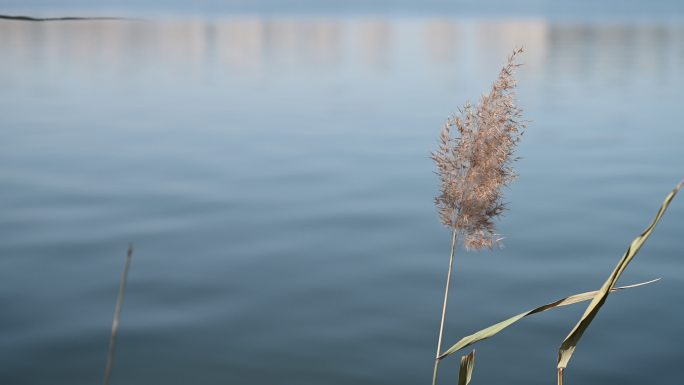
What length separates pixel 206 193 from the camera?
6898 mm

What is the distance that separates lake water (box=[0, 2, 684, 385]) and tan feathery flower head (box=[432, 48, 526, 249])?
4.84 ft

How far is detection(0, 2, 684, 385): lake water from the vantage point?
383 cm

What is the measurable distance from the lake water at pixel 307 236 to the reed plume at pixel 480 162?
4.84 feet

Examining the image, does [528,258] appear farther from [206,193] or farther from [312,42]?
[312,42]

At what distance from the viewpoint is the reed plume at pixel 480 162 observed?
6.16ft

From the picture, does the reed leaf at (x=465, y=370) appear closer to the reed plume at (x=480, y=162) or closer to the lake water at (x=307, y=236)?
the reed plume at (x=480, y=162)

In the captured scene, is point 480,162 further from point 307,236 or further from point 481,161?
point 307,236

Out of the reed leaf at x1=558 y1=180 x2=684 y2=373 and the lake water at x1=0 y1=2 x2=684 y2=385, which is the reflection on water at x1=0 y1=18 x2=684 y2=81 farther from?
the reed leaf at x1=558 y1=180 x2=684 y2=373

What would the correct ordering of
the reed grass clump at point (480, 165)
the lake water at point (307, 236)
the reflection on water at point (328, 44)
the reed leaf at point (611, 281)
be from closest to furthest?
the reed leaf at point (611, 281)
the reed grass clump at point (480, 165)
the lake water at point (307, 236)
the reflection on water at point (328, 44)

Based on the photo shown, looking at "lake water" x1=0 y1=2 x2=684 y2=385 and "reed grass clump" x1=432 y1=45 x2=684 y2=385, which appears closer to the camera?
"reed grass clump" x1=432 y1=45 x2=684 y2=385

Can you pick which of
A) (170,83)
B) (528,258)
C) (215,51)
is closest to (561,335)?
(528,258)

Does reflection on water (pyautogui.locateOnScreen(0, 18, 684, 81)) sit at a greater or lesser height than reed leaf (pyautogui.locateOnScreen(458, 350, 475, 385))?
greater

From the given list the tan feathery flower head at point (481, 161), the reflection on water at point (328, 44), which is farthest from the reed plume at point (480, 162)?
the reflection on water at point (328, 44)

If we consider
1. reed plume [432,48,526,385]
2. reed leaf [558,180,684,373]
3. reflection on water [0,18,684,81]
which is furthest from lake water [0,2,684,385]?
reflection on water [0,18,684,81]
